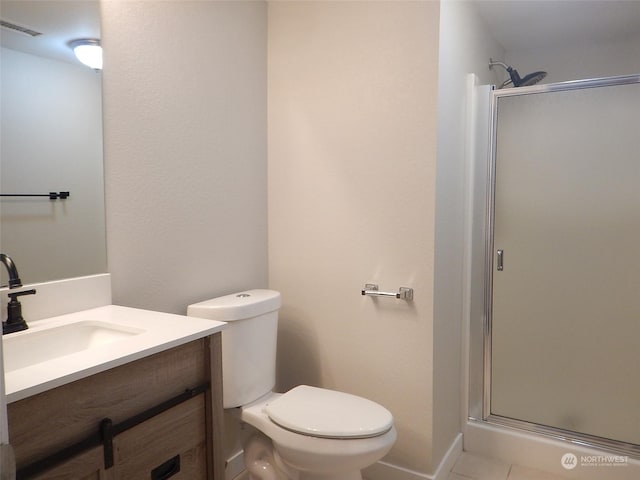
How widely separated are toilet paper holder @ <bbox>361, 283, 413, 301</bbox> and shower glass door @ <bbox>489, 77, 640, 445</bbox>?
0.67 metres

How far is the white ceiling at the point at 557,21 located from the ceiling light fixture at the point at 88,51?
1703mm

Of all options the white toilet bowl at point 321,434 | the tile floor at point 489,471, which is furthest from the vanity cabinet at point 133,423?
the tile floor at point 489,471

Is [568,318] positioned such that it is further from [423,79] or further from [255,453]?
[255,453]

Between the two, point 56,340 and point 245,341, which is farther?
point 245,341

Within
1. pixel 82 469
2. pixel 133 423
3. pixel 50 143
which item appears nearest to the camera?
pixel 82 469

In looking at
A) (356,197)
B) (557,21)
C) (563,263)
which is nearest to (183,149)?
(356,197)

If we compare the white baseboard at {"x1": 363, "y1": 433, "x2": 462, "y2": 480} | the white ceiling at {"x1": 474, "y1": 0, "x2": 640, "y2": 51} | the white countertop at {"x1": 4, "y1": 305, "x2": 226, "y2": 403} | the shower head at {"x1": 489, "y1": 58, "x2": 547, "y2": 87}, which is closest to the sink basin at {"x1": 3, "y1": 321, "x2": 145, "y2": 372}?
the white countertop at {"x1": 4, "y1": 305, "x2": 226, "y2": 403}

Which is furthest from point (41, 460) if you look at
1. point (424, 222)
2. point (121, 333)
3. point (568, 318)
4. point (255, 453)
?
point (568, 318)

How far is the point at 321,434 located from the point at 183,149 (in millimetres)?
1157

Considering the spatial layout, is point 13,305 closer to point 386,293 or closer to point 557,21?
point 386,293

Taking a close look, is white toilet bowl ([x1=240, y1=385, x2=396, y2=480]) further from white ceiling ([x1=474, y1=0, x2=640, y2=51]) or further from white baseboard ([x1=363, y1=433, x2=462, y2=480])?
white ceiling ([x1=474, y1=0, x2=640, y2=51])

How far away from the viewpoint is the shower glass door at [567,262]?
223 cm

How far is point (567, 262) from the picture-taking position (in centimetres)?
237

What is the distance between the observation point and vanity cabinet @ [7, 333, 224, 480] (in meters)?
0.90
